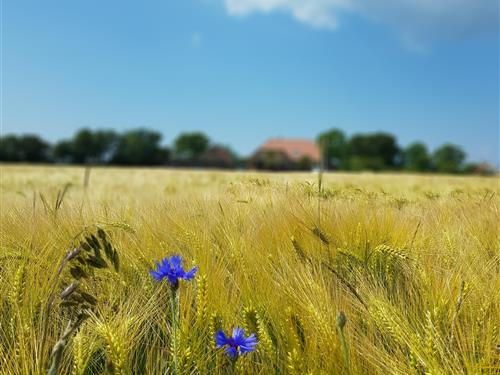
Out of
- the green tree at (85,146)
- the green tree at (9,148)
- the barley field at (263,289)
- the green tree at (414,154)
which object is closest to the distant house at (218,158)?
the green tree at (85,146)

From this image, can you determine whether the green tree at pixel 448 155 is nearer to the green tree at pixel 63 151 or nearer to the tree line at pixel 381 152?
the tree line at pixel 381 152

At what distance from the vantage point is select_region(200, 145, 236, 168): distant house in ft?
199

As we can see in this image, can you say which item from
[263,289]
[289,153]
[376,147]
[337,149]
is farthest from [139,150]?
[263,289]

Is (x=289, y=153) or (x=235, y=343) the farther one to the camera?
(x=289, y=153)

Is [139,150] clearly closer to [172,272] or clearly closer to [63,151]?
[63,151]

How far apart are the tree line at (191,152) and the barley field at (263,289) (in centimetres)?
4673

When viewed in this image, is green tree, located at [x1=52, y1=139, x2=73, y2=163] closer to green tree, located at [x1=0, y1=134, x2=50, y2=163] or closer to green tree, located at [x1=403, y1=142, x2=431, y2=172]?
green tree, located at [x1=0, y1=134, x2=50, y2=163]

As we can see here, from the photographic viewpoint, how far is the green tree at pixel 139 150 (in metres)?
56.5

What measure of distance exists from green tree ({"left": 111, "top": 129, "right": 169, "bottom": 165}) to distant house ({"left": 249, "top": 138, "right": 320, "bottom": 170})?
44.0 ft

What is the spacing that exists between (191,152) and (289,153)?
19793 millimetres

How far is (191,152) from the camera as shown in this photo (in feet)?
241

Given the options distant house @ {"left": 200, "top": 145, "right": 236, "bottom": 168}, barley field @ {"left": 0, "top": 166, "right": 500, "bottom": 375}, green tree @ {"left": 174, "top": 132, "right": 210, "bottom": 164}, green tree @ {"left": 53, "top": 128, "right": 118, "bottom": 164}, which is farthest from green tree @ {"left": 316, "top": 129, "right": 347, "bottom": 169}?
barley field @ {"left": 0, "top": 166, "right": 500, "bottom": 375}

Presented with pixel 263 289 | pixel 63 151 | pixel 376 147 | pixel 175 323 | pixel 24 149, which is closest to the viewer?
pixel 175 323

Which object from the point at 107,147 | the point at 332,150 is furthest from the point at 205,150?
the point at 332,150
